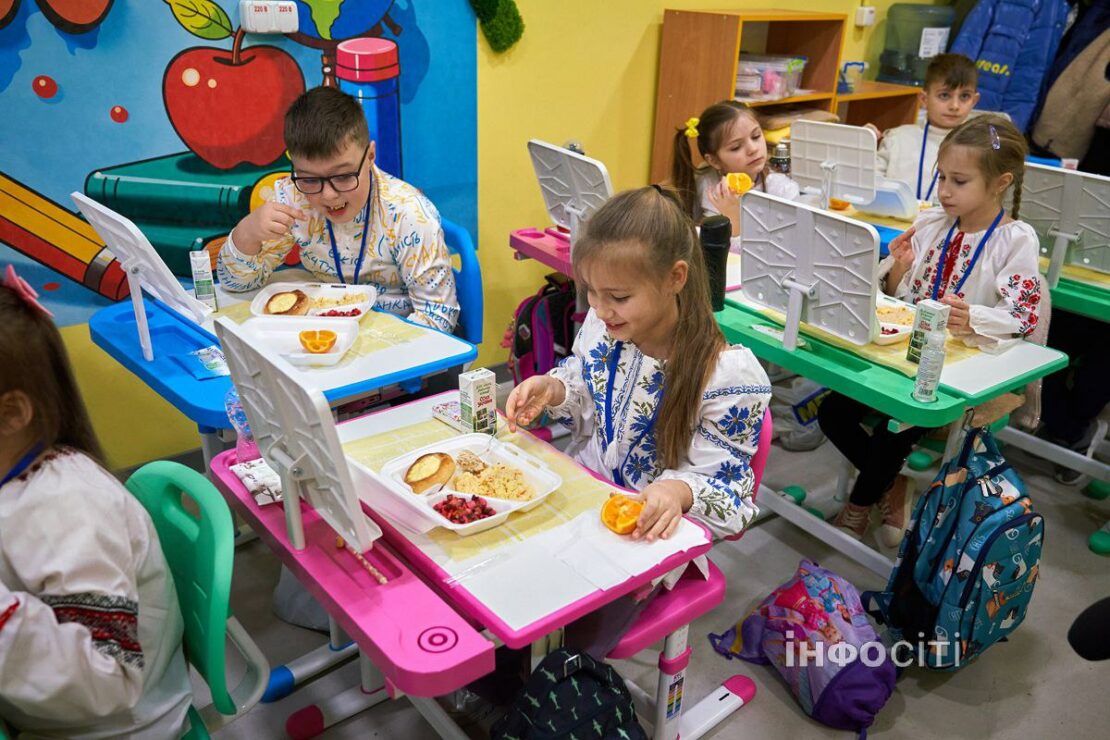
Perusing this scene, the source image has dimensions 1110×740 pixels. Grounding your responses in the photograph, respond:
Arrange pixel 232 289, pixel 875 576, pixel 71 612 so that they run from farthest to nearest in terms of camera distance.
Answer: pixel 875 576, pixel 232 289, pixel 71 612

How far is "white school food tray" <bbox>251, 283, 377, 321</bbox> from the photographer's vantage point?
2.41m

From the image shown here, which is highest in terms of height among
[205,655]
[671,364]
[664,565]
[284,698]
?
[671,364]

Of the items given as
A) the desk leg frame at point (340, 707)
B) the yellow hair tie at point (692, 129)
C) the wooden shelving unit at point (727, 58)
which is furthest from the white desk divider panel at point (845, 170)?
the desk leg frame at point (340, 707)

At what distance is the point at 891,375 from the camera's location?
7.37 feet

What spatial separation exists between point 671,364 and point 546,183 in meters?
1.62

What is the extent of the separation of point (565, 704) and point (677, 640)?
0.27 metres

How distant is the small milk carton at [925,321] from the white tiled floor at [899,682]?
36.0 inches

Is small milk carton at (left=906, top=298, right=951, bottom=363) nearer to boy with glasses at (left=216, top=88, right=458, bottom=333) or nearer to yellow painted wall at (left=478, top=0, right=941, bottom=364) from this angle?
boy with glasses at (left=216, top=88, right=458, bottom=333)

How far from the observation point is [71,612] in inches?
47.8

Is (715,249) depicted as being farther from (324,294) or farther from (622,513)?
(622,513)

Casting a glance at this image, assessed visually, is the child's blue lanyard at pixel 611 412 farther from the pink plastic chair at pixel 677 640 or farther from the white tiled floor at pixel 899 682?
the white tiled floor at pixel 899 682

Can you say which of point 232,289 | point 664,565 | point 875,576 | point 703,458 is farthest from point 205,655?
point 875,576

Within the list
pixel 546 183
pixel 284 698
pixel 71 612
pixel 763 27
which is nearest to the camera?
pixel 71 612

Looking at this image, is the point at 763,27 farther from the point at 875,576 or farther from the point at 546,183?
the point at 875,576
